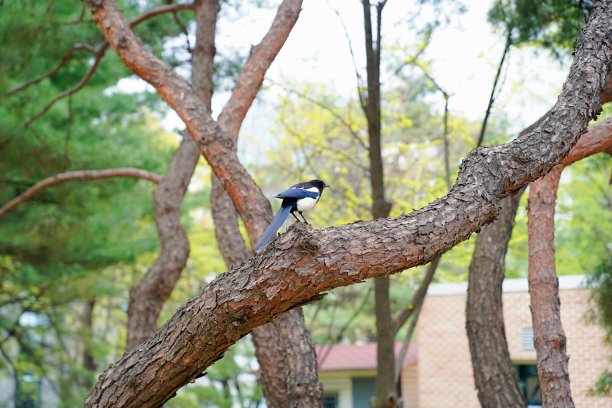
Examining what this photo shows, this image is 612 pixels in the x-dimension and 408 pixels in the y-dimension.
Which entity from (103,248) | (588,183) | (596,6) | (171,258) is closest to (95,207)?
(103,248)

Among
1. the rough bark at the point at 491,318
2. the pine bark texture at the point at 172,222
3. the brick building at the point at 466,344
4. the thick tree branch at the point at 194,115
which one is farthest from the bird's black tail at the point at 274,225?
the brick building at the point at 466,344

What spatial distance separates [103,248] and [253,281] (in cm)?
906

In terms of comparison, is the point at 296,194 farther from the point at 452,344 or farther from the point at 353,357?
the point at 353,357

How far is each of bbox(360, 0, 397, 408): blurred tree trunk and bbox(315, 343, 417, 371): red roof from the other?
958 cm

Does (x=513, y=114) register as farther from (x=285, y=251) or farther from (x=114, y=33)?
(x=285, y=251)

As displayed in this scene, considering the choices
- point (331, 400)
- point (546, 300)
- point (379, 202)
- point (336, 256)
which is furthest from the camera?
point (331, 400)

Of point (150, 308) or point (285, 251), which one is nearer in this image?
point (285, 251)

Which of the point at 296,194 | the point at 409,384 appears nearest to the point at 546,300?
the point at 296,194

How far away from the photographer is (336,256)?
294 centimetres

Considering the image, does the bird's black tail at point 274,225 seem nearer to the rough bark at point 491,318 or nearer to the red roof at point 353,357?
the rough bark at point 491,318

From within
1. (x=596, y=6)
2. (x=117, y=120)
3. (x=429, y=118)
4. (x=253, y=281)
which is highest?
(x=429, y=118)

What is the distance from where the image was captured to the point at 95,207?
10938 mm

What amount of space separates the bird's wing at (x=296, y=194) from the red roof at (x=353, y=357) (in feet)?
43.2

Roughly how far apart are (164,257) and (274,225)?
12.3 ft
